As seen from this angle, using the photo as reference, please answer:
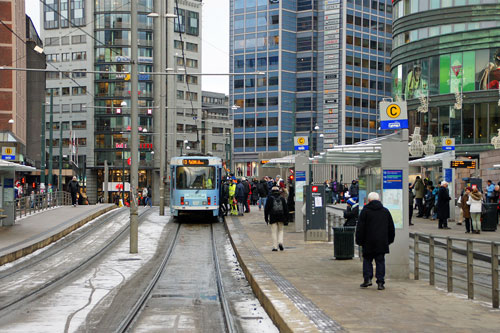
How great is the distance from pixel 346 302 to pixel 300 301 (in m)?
0.67

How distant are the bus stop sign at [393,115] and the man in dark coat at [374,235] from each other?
82.5 inches

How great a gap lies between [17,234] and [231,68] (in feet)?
267

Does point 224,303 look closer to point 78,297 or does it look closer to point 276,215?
point 78,297

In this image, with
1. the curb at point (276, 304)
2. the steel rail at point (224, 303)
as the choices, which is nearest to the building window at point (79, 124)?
the steel rail at point (224, 303)

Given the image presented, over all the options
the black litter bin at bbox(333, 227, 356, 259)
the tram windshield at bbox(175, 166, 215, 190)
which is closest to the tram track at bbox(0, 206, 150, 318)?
the tram windshield at bbox(175, 166, 215, 190)

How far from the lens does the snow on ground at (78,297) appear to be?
9320mm

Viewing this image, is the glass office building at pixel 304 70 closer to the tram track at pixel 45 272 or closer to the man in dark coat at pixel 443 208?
the man in dark coat at pixel 443 208

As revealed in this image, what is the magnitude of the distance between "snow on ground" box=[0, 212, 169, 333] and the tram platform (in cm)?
228

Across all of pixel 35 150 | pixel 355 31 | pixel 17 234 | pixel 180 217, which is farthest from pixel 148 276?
pixel 355 31

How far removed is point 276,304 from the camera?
31.0 feet

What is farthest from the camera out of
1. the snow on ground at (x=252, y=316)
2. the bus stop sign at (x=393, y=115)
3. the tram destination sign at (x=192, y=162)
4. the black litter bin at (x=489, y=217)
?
the tram destination sign at (x=192, y=162)

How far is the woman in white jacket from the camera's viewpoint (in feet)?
74.6

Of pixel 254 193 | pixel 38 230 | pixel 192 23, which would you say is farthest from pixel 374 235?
pixel 192 23

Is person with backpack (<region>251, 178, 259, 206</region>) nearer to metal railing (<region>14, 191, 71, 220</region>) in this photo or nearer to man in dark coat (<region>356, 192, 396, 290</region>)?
metal railing (<region>14, 191, 71, 220</region>)
